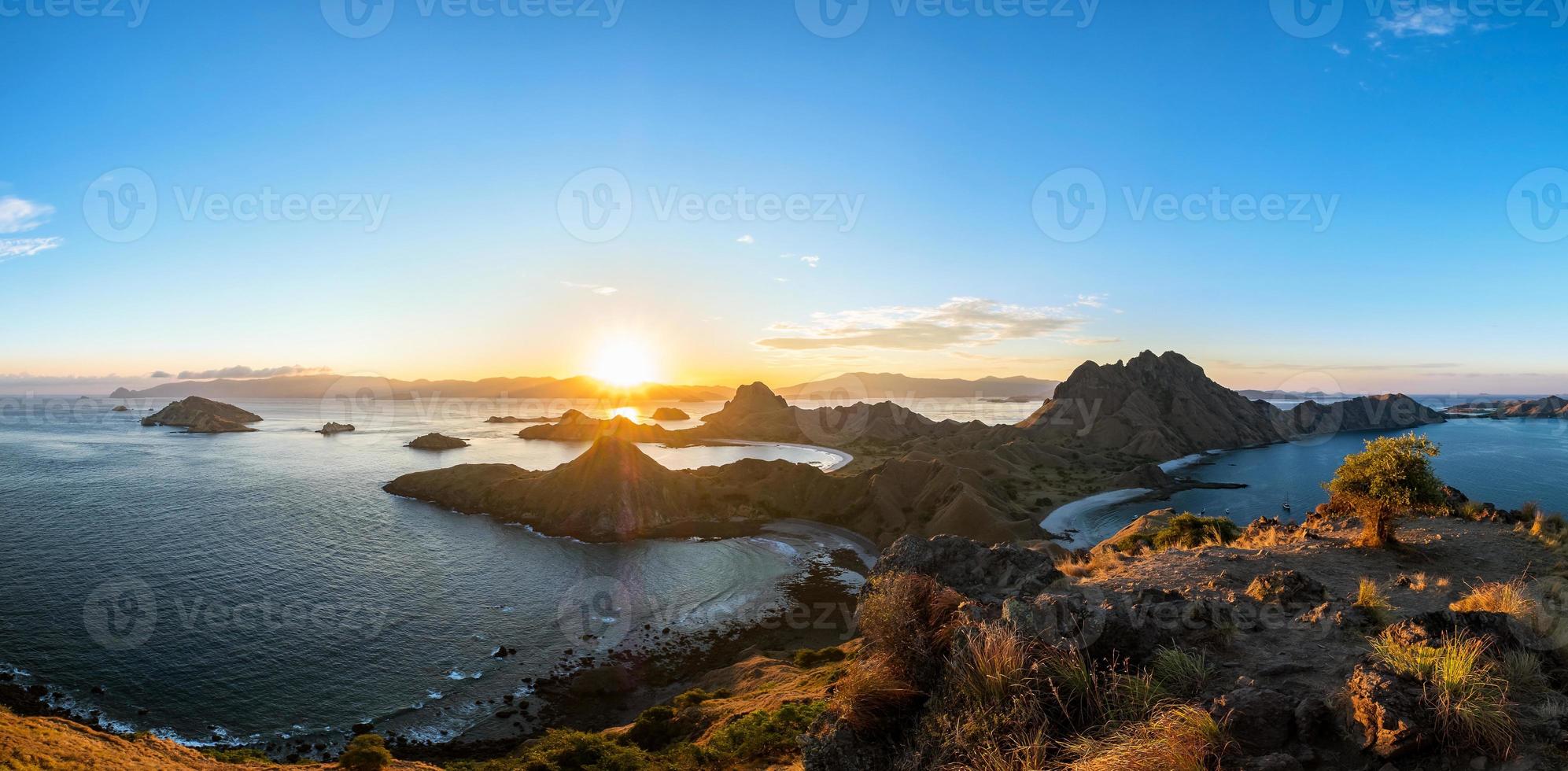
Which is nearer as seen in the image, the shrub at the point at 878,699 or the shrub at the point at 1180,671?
the shrub at the point at 1180,671

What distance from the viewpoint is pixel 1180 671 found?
7852 mm

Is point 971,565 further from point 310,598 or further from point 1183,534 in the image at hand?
point 310,598

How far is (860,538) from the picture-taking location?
224 feet

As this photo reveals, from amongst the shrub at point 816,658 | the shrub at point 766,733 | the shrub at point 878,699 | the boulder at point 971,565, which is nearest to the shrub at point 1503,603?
the boulder at point 971,565

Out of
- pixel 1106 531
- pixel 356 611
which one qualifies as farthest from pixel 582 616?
pixel 1106 531

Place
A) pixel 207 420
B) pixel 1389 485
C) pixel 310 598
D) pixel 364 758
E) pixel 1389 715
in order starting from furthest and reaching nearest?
pixel 207 420 < pixel 310 598 < pixel 364 758 < pixel 1389 485 < pixel 1389 715

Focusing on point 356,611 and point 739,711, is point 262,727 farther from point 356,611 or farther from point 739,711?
point 739,711

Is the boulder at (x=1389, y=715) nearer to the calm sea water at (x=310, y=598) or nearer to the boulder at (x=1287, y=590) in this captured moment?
the boulder at (x=1287, y=590)

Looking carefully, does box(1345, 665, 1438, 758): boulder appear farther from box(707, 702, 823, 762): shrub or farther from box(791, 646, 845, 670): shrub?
box(791, 646, 845, 670): shrub

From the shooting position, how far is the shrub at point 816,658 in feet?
105

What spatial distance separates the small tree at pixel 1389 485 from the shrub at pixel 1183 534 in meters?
10.6

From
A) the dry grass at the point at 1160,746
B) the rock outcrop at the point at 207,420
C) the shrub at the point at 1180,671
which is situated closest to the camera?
the dry grass at the point at 1160,746

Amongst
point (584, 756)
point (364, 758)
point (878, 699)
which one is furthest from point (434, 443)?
point (878, 699)

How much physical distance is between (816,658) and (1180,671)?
2805 centimetres
